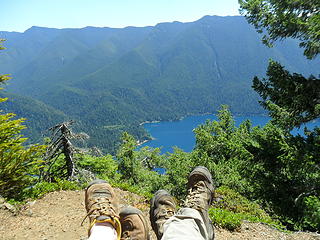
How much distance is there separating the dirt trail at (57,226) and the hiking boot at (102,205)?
6.57 feet

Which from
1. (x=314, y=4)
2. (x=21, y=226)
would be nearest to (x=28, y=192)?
(x=21, y=226)

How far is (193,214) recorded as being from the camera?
2.77 m

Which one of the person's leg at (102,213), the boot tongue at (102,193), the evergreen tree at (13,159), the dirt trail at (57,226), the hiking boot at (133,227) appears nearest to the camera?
the person's leg at (102,213)

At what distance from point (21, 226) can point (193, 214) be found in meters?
4.76

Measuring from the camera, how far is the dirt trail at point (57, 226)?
17.3 ft

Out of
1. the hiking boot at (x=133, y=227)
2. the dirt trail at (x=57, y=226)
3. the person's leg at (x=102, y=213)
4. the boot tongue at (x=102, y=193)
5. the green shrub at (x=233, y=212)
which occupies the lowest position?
the dirt trail at (x=57, y=226)

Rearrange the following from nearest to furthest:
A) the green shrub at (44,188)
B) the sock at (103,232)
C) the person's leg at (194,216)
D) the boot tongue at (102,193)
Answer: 1. the person's leg at (194,216)
2. the sock at (103,232)
3. the boot tongue at (102,193)
4. the green shrub at (44,188)

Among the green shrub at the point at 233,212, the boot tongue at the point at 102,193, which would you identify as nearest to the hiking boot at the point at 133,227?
the boot tongue at the point at 102,193

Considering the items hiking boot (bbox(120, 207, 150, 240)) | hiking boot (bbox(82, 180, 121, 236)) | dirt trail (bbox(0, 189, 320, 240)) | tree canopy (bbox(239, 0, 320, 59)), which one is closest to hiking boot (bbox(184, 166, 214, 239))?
hiking boot (bbox(120, 207, 150, 240))

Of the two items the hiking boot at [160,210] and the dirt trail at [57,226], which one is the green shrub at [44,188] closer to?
the dirt trail at [57,226]

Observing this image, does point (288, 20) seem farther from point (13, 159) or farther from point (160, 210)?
point (13, 159)

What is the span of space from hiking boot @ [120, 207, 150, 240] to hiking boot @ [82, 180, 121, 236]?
20 centimetres

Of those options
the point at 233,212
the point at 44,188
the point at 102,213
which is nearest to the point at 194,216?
the point at 102,213

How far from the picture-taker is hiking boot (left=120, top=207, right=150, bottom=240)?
339 cm
